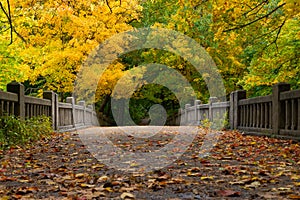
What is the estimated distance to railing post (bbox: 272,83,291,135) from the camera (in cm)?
996

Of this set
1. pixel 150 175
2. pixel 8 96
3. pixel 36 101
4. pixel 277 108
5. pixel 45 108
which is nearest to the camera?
pixel 150 175

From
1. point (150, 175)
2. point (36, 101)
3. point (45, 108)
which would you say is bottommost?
point (150, 175)

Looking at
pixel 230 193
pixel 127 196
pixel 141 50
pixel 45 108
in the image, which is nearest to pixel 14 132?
pixel 45 108

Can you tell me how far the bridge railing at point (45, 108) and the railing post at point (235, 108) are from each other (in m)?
6.08

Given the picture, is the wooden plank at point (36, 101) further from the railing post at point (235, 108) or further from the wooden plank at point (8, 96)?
the railing post at point (235, 108)

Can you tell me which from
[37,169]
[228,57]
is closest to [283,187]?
[37,169]

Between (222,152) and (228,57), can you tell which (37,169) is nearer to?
(222,152)

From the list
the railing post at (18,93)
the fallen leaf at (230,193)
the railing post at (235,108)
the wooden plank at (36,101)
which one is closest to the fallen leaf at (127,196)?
the fallen leaf at (230,193)

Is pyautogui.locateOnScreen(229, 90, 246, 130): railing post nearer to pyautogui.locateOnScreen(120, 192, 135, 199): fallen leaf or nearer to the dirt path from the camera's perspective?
the dirt path

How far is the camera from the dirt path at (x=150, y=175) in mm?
4035

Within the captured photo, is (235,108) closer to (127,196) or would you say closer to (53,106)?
(53,106)

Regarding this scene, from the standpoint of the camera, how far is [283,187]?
4.23 metres

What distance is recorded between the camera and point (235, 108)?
14.2 meters

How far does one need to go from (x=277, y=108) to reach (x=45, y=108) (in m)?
7.32
